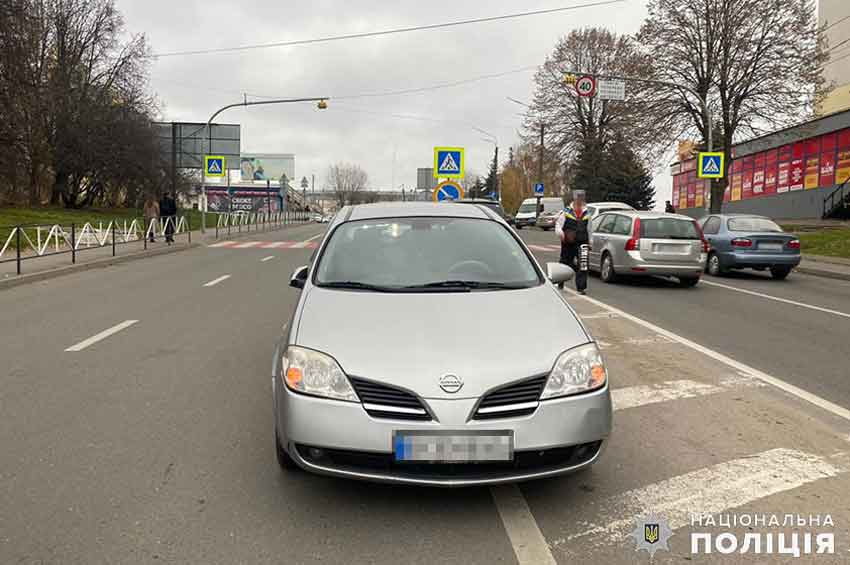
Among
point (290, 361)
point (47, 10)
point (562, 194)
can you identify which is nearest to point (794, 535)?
point (290, 361)

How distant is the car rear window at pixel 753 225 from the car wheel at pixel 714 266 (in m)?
0.77

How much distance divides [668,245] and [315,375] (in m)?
11.7

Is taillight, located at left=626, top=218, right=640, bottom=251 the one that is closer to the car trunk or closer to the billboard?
the car trunk

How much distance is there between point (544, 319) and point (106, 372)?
14.3 ft

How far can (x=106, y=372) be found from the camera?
6.39m

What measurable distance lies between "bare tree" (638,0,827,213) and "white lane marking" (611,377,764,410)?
2618 centimetres

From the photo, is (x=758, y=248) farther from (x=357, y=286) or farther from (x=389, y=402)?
(x=389, y=402)

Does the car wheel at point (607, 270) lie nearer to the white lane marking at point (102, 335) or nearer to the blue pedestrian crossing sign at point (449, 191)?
the blue pedestrian crossing sign at point (449, 191)

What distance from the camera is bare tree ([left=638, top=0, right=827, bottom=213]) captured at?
1120 inches

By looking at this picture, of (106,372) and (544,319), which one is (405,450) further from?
(106,372)

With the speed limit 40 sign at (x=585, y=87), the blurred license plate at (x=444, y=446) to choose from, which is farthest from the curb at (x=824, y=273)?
the blurred license plate at (x=444, y=446)

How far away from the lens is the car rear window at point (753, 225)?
16.0 metres

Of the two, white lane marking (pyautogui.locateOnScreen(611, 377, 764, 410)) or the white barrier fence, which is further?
the white barrier fence

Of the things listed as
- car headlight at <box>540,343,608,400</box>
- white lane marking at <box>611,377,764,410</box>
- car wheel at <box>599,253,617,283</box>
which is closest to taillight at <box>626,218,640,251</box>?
car wheel at <box>599,253,617,283</box>
